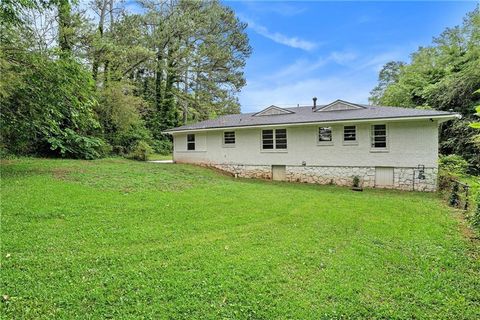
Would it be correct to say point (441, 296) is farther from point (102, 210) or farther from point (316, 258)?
point (102, 210)

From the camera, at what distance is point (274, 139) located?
15508 mm

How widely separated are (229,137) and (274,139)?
2.81 meters

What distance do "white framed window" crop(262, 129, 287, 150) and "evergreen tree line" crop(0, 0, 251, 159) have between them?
27.5 feet

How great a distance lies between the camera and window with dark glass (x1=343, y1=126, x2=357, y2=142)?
13630mm

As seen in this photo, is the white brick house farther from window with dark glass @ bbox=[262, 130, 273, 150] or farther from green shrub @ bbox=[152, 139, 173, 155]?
green shrub @ bbox=[152, 139, 173, 155]

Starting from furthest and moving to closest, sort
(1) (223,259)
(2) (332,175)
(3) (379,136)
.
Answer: (2) (332,175) → (3) (379,136) → (1) (223,259)

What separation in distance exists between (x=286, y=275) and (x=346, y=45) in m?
17.9

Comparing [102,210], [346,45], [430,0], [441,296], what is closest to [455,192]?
[430,0]

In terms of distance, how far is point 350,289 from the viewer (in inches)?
144

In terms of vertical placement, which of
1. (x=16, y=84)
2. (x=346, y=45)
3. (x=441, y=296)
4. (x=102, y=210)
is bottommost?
(x=441, y=296)

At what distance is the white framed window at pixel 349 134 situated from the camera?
13.6 meters

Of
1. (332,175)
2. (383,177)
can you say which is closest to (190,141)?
(332,175)

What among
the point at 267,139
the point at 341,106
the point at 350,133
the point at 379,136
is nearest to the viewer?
the point at 379,136

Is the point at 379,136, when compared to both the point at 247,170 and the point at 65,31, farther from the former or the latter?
the point at 65,31
